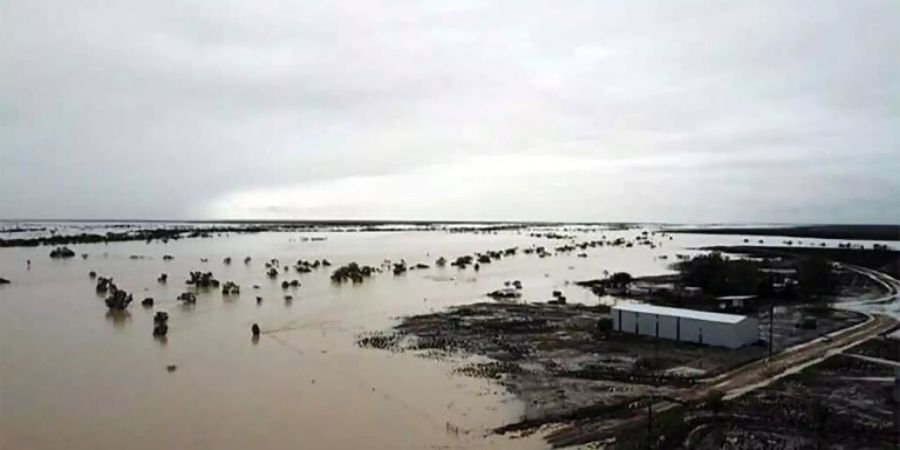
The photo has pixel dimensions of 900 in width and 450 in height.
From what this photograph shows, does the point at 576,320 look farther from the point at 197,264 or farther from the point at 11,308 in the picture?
the point at 197,264

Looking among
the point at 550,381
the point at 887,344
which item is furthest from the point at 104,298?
the point at 887,344

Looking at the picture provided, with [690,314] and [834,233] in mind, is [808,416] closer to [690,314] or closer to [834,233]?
[690,314]

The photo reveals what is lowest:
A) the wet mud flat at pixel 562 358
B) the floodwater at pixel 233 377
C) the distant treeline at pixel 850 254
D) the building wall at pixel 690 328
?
the floodwater at pixel 233 377

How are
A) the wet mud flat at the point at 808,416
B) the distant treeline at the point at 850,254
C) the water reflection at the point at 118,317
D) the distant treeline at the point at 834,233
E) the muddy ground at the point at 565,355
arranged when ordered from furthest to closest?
the distant treeline at the point at 834,233 < the distant treeline at the point at 850,254 < the water reflection at the point at 118,317 < the muddy ground at the point at 565,355 < the wet mud flat at the point at 808,416

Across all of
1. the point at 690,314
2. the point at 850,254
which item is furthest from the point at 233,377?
the point at 850,254

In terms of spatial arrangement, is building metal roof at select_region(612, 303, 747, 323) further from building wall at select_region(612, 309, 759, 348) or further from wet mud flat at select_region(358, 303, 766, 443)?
wet mud flat at select_region(358, 303, 766, 443)

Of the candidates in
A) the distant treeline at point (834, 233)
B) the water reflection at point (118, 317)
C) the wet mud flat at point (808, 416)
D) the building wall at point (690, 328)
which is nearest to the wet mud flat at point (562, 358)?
the building wall at point (690, 328)

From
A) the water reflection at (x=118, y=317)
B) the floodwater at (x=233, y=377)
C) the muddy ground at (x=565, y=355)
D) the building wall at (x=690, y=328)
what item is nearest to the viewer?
the floodwater at (x=233, y=377)

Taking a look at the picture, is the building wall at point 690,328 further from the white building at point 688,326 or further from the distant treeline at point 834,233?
the distant treeline at point 834,233
